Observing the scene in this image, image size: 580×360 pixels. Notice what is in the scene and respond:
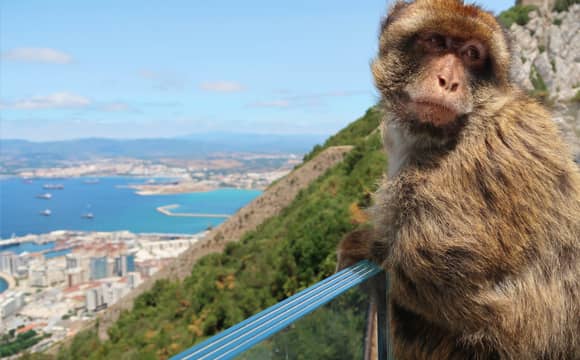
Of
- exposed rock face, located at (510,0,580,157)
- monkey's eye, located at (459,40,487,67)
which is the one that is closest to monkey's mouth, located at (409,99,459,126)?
monkey's eye, located at (459,40,487,67)

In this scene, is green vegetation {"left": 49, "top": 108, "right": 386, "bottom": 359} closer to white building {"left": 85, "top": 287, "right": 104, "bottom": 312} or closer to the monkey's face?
the monkey's face

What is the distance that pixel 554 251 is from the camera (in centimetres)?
185

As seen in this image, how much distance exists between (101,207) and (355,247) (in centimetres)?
7883

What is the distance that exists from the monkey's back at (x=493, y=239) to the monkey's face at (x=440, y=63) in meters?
0.12

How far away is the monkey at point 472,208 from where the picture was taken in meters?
1.71

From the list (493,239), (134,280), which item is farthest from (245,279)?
(134,280)

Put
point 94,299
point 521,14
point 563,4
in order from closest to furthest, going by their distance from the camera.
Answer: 1. point 94,299
2. point 521,14
3. point 563,4

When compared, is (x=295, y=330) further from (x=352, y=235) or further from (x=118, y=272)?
(x=118, y=272)

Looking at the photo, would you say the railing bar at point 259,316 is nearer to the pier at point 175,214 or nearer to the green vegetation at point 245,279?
the green vegetation at point 245,279

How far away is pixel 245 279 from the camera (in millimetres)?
13141

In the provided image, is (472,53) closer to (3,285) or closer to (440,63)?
(440,63)

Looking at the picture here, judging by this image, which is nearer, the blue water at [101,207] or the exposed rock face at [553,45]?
the exposed rock face at [553,45]

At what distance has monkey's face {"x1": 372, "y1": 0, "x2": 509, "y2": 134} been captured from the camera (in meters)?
1.88

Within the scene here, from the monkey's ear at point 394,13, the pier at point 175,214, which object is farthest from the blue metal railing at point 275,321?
the pier at point 175,214
